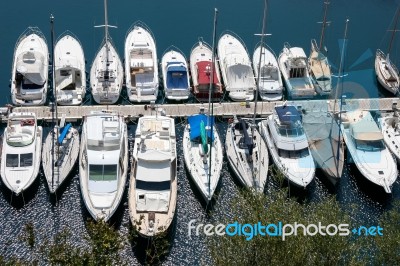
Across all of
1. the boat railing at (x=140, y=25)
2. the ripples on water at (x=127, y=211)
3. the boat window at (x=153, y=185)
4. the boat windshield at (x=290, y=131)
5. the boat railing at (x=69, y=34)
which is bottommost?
the ripples on water at (x=127, y=211)

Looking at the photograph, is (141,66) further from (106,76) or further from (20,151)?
(20,151)

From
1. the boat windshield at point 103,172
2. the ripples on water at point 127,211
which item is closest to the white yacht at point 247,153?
the ripples on water at point 127,211

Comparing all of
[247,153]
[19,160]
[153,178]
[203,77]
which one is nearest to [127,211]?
[153,178]

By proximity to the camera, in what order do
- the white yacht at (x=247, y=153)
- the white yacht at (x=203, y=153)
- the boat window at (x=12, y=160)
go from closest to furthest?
1. the white yacht at (x=203, y=153)
2. the boat window at (x=12, y=160)
3. the white yacht at (x=247, y=153)

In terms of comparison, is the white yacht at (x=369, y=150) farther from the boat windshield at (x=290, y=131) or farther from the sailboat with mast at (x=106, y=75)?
the sailboat with mast at (x=106, y=75)

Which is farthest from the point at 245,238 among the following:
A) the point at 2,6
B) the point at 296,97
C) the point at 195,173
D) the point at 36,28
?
the point at 2,6

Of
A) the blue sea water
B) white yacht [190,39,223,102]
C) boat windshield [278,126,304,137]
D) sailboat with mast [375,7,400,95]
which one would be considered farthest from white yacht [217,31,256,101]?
sailboat with mast [375,7,400,95]

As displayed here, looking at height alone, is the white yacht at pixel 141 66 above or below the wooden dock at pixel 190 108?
above
